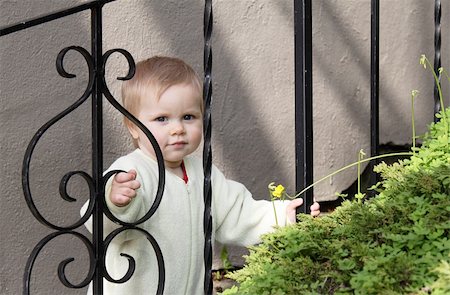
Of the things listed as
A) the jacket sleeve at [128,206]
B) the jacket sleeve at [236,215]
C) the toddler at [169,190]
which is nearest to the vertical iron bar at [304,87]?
the toddler at [169,190]

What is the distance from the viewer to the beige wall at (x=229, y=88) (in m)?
3.43

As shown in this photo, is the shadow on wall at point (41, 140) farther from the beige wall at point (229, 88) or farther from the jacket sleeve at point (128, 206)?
the jacket sleeve at point (128, 206)

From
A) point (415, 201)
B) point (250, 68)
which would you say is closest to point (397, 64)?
point (250, 68)

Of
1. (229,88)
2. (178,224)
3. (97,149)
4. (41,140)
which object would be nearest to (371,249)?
(97,149)

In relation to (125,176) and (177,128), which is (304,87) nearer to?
(177,128)

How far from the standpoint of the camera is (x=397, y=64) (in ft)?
15.0

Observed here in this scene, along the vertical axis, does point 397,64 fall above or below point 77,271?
above

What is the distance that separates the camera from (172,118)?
3.09 m

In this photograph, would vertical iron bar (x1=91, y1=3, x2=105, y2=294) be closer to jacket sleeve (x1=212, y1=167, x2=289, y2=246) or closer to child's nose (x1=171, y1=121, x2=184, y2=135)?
child's nose (x1=171, y1=121, x2=184, y2=135)

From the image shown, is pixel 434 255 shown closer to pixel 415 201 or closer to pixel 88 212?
pixel 415 201

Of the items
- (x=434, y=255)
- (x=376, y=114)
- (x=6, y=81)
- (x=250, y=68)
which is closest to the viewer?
(x=434, y=255)

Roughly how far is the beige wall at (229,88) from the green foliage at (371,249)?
1.30m

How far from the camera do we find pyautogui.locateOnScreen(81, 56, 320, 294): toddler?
3.03m

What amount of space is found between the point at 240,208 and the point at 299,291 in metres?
1.11
